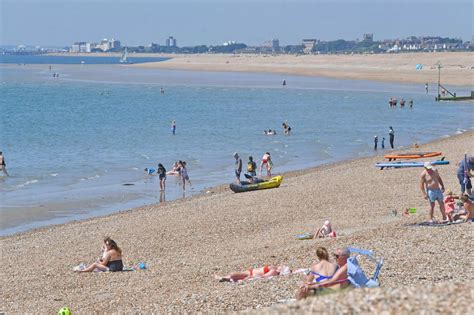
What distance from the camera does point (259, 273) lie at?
1202 cm

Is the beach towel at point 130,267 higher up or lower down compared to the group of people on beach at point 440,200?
lower down

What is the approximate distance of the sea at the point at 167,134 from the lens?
26.9 meters

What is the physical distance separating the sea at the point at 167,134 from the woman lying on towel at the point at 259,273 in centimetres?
1046

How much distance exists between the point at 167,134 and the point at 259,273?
118 feet

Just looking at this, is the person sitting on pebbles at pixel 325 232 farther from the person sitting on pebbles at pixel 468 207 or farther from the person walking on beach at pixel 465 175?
the person walking on beach at pixel 465 175

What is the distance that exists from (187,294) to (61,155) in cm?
2796

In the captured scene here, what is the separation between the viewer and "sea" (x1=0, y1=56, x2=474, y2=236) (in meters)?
26.9

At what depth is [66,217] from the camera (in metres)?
22.8

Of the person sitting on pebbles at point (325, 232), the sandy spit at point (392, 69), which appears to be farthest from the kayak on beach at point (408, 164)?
the sandy spit at point (392, 69)

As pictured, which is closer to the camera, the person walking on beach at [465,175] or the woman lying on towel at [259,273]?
the woman lying on towel at [259,273]

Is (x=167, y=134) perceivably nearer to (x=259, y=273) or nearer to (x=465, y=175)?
(x=465, y=175)

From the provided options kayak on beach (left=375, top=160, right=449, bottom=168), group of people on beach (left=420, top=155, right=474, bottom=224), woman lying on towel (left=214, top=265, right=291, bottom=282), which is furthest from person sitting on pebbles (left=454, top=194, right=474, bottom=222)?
kayak on beach (left=375, top=160, right=449, bottom=168)

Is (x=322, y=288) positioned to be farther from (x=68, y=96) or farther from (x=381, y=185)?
(x=68, y=96)

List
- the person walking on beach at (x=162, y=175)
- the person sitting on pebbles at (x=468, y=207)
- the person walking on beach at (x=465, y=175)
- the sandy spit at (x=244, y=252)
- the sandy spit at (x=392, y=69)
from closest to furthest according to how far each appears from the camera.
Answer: the sandy spit at (x=244, y=252)
the person sitting on pebbles at (x=468, y=207)
the person walking on beach at (x=465, y=175)
the person walking on beach at (x=162, y=175)
the sandy spit at (x=392, y=69)
